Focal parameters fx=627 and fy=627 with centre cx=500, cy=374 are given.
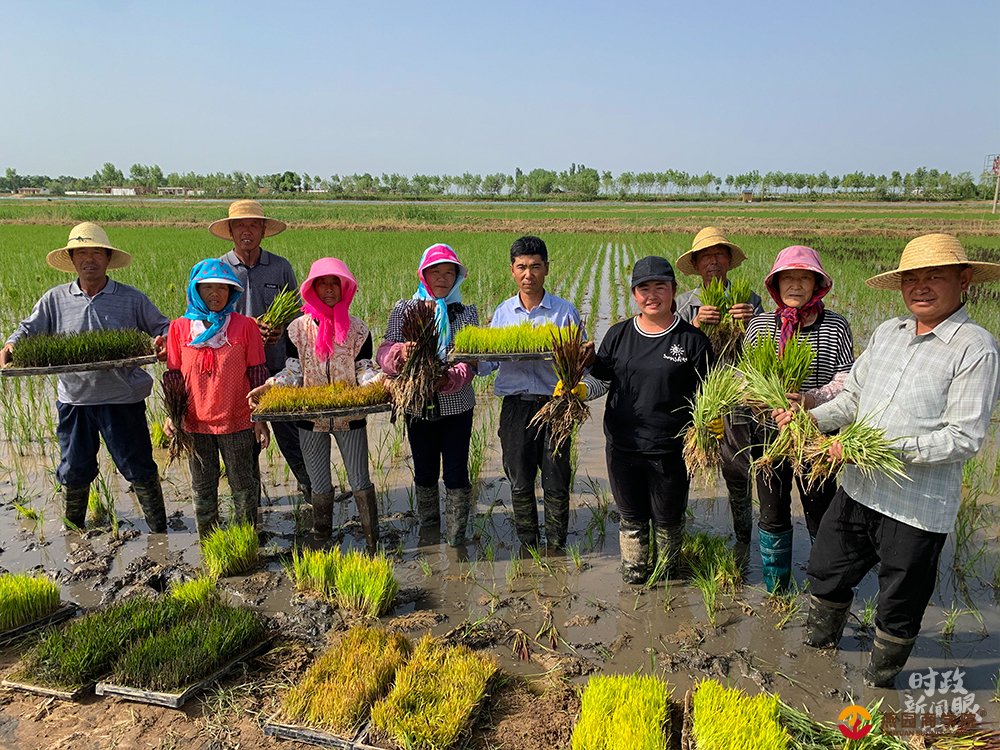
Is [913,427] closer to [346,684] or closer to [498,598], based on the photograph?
[498,598]

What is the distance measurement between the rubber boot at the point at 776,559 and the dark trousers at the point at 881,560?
0.44 m

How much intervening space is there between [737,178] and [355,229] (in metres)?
93.6

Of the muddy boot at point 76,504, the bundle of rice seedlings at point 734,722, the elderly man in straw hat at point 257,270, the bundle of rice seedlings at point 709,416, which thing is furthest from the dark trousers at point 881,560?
the muddy boot at point 76,504

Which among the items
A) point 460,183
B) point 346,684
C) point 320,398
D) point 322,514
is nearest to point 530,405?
point 320,398

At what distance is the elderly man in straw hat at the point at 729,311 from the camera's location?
3625 mm

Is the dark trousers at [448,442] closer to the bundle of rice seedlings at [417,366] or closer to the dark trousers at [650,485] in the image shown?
the bundle of rice seedlings at [417,366]

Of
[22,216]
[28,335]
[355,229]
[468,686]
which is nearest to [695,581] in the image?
[468,686]

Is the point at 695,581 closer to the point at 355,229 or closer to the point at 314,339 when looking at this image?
the point at 314,339

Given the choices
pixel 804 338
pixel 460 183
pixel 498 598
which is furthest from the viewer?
pixel 460 183

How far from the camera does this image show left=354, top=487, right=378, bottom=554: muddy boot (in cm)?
401

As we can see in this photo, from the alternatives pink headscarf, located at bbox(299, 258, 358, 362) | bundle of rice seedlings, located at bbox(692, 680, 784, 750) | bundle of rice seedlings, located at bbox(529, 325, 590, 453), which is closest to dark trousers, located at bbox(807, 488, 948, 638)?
bundle of rice seedlings, located at bbox(692, 680, 784, 750)

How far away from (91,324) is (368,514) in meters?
2.19

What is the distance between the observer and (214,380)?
378 cm

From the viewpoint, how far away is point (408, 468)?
545 cm
